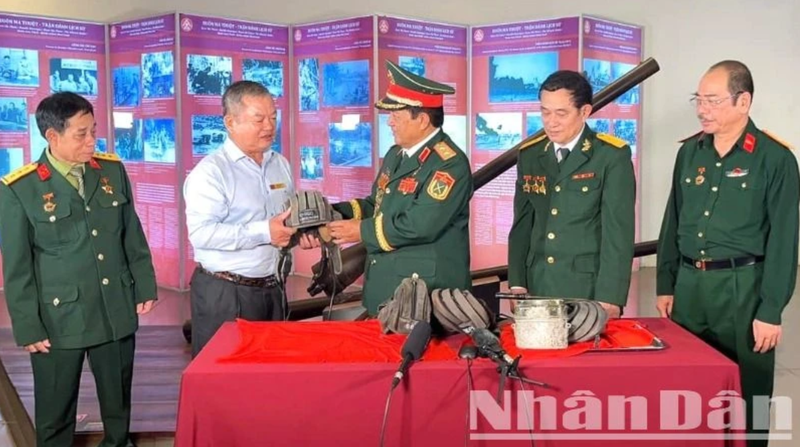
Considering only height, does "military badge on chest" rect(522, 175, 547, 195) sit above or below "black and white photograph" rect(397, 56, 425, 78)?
below

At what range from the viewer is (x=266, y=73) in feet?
20.7

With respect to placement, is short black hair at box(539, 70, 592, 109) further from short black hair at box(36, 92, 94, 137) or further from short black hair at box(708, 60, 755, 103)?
short black hair at box(36, 92, 94, 137)

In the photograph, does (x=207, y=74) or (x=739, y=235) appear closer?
(x=739, y=235)

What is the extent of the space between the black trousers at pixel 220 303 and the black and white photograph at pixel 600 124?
171 inches

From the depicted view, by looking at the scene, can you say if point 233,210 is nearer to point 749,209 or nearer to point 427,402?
point 427,402

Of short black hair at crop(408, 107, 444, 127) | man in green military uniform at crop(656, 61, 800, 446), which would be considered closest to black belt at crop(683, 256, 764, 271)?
man in green military uniform at crop(656, 61, 800, 446)

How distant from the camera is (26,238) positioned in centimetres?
250

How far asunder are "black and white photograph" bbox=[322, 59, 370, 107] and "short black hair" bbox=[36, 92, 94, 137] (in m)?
3.69

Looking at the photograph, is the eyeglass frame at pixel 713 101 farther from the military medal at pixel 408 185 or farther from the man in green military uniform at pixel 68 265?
the man in green military uniform at pixel 68 265

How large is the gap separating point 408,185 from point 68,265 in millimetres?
1184

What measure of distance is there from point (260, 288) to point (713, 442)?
150cm

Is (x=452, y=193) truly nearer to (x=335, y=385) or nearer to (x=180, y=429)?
(x=335, y=385)

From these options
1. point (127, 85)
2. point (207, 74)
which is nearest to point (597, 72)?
point (207, 74)

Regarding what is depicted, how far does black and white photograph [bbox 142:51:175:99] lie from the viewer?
5.84 meters
